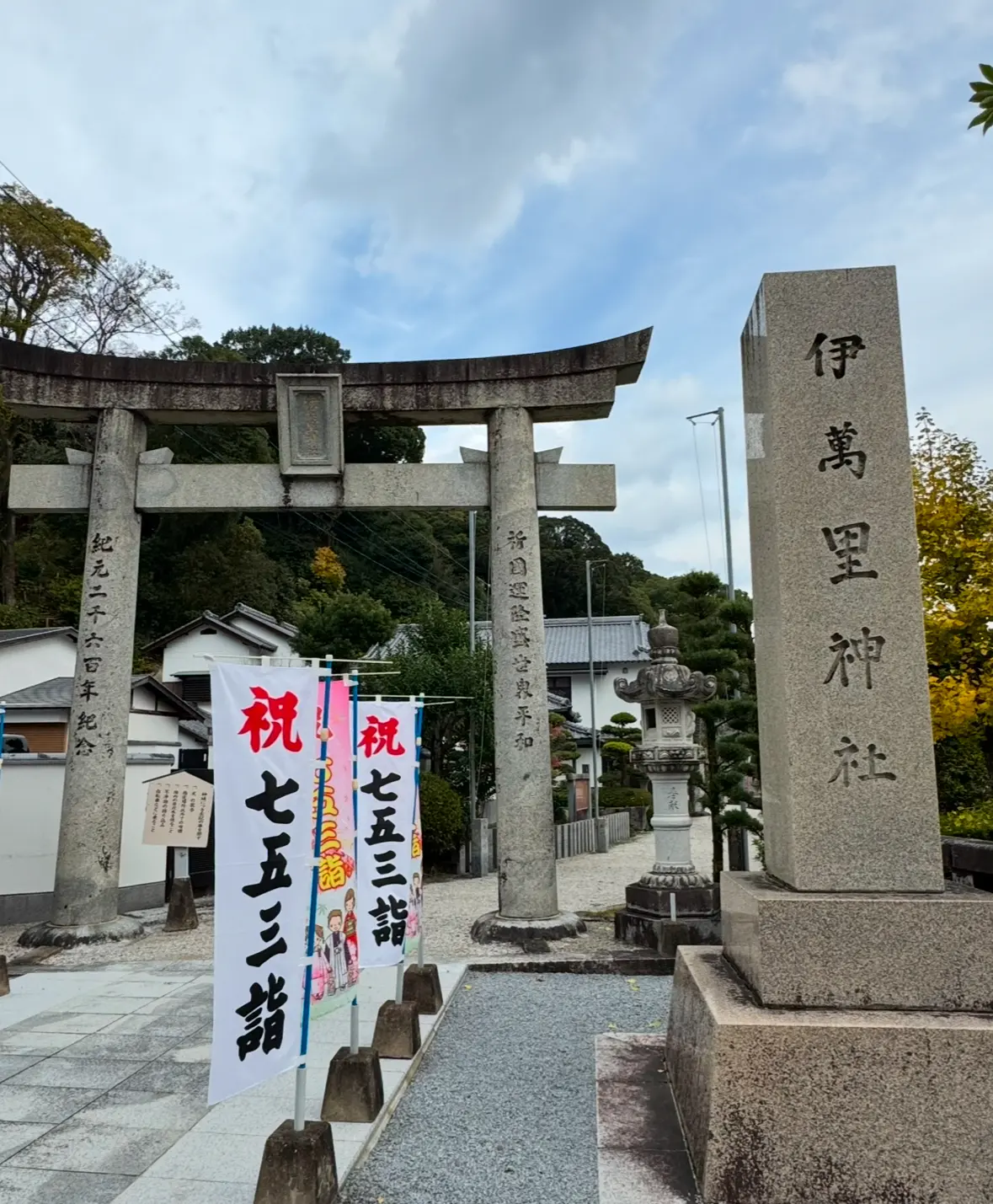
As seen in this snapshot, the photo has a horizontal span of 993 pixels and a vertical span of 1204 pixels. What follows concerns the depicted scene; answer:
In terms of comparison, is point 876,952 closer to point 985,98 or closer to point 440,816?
point 985,98

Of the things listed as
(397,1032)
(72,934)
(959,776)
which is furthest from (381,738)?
(959,776)

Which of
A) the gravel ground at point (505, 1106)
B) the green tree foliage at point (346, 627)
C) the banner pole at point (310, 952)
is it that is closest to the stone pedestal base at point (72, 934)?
the gravel ground at point (505, 1106)

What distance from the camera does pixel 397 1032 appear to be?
17.3ft

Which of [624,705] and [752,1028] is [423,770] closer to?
[752,1028]

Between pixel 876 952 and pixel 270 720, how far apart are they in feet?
9.58

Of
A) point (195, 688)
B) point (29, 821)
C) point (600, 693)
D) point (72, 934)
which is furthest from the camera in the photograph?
point (600, 693)

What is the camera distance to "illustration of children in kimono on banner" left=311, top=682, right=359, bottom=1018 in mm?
4004

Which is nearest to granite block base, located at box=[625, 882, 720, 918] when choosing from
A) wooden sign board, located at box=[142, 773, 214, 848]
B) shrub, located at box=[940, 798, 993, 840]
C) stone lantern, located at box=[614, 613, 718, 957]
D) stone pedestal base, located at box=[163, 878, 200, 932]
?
stone lantern, located at box=[614, 613, 718, 957]

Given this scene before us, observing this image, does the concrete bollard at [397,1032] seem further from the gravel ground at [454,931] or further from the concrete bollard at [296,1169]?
the gravel ground at [454,931]

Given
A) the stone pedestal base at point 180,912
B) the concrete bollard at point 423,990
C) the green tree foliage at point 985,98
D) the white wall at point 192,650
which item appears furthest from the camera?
the white wall at point 192,650

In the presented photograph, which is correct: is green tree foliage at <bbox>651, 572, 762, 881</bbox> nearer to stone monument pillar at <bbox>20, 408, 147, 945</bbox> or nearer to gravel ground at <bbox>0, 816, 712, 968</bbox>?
gravel ground at <bbox>0, 816, 712, 968</bbox>

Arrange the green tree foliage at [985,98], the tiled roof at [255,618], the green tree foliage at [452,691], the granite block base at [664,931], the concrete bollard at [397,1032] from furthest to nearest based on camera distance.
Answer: the tiled roof at [255,618]
the green tree foliage at [452,691]
the granite block base at [664,931]
the concrete bollard at [397,1032]
the green tree foliage at [985,98]

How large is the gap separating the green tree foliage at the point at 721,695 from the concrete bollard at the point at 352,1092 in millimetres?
5939

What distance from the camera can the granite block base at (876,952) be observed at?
Result: 143 inches
